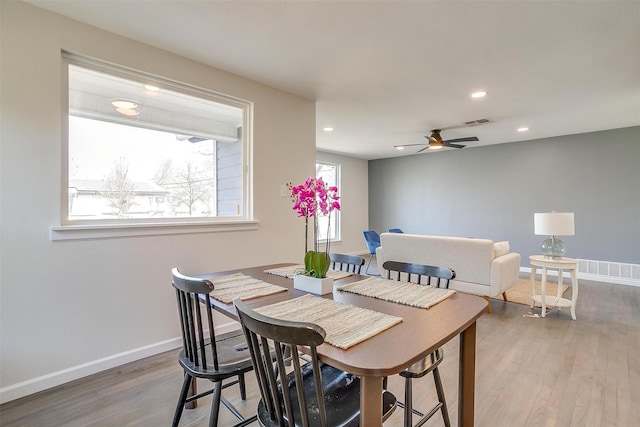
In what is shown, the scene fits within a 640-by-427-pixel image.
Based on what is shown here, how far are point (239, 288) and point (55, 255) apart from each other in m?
1.36

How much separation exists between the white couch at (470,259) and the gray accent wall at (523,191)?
2602mm

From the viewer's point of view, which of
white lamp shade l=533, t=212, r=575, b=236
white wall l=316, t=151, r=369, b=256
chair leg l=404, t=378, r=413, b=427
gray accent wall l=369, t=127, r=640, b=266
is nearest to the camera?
chair leg l=404, t=378, r=413, b=427

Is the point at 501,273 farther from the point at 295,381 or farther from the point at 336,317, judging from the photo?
the point at 295,381

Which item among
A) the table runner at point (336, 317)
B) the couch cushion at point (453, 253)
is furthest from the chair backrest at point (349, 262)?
the couch cushion at point (453, 253)

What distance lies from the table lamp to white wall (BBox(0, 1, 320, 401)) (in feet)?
11.2

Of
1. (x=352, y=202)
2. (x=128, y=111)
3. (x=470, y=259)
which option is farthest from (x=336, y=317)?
(x=352, y=202)

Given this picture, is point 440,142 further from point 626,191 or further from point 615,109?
point 626,191

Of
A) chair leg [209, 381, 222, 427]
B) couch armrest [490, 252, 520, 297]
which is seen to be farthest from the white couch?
chair leg [209, 381, 222, 427]

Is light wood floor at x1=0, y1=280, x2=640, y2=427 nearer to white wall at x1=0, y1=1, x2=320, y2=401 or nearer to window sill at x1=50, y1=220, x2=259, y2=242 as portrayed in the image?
white wall at x1=0, y1=1, x2=320, y2=401

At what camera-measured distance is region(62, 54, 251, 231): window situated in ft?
7.38

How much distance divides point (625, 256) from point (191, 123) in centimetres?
646

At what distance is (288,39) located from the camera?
235cm

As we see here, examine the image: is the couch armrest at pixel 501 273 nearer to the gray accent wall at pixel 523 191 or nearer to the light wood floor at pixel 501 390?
the light wood floor at pixel 501 390

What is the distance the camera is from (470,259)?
349 centimetres
